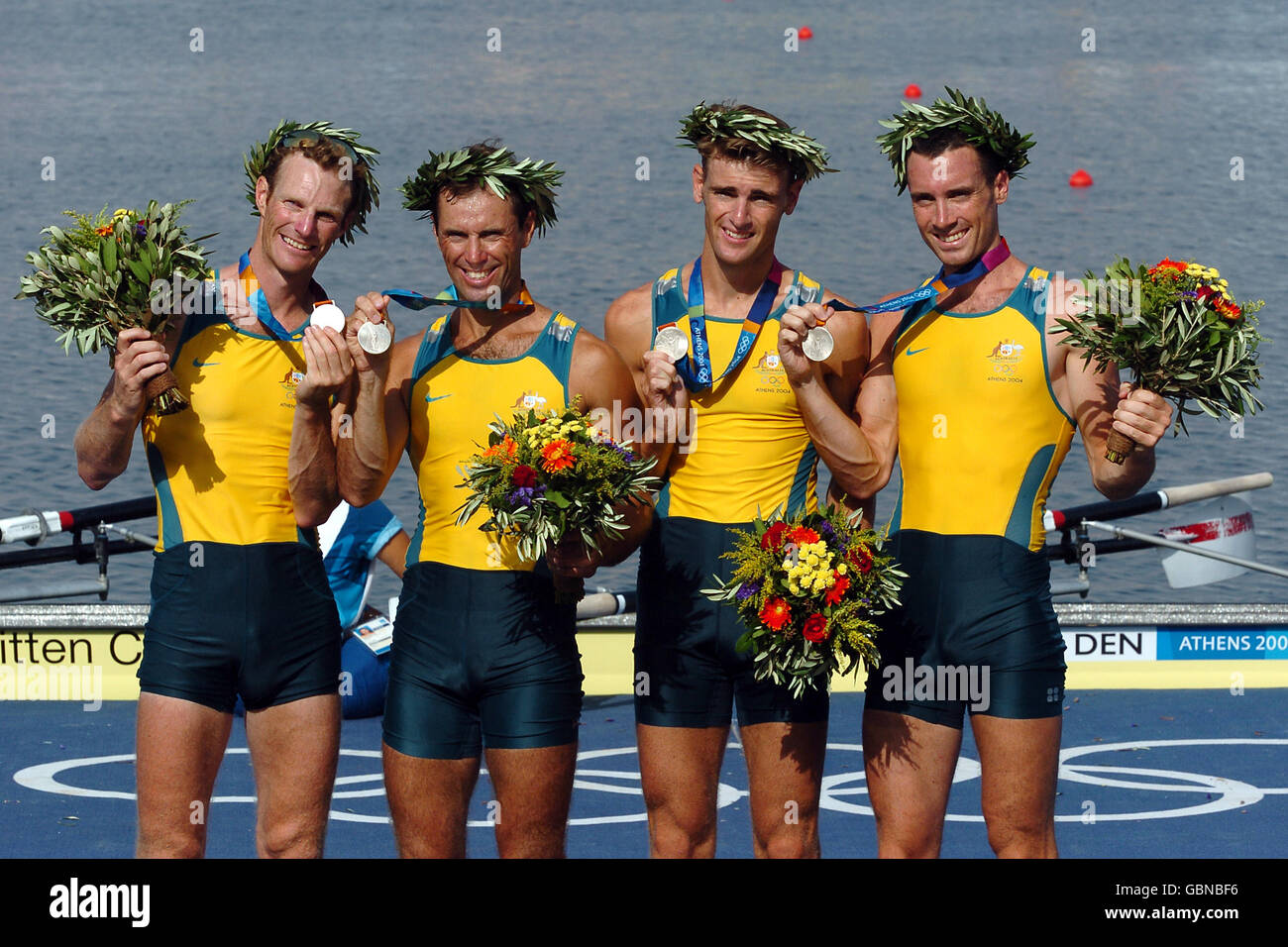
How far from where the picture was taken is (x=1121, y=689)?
11.5m

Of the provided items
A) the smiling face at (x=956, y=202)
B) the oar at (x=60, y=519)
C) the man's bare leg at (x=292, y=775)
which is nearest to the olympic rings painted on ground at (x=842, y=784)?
the oar at (x=60, y=519)

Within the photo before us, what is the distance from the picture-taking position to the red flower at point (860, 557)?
20.1 feet

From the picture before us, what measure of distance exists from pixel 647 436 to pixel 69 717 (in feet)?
19.0

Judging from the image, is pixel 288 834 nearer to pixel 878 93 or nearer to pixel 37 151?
pixel 37 151

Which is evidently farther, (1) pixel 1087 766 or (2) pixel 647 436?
(1) pixel 1087 766

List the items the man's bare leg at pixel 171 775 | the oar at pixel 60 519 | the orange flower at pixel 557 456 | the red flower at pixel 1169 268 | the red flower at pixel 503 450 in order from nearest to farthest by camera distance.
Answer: the orange flower at pixel 557 456 → the red flower at pixel 503 450 → the red flower at pixel 1169 268 → the man's bare leg at pixel 171 775 → the oar at pixel 60 519

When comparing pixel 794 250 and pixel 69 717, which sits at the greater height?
pixel 794 250

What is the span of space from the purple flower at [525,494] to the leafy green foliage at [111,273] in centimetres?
145

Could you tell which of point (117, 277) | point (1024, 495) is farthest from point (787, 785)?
point (117, 277)

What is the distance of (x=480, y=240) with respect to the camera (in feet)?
20.7

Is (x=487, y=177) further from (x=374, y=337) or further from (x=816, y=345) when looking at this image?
(x=816, y=345)

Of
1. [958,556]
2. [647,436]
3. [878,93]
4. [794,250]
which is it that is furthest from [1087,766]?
[878,93]

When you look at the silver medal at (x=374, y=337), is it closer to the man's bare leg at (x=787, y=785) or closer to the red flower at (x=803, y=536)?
the red flower at (x=803, y=536)
